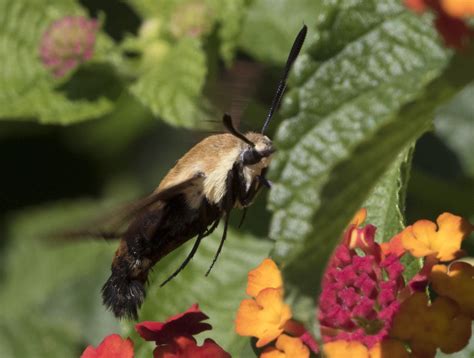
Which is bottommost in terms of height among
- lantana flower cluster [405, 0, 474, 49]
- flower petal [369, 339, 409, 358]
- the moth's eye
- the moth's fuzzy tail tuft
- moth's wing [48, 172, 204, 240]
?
the moth's fuzzy tail tuft

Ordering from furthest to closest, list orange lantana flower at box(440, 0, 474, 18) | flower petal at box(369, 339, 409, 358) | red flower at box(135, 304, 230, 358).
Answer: red flower at box(135, 304, 230, 358), flower petal at box(369, 339, 409, 358), orange lantana flower at box(440, 0, 474, 18)

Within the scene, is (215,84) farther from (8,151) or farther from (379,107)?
(8,151)

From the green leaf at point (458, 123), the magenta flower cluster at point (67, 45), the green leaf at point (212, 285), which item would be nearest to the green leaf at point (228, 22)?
the magenta flower cluster at point (67, 45)

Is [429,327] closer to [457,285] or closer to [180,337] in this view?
[457,285]

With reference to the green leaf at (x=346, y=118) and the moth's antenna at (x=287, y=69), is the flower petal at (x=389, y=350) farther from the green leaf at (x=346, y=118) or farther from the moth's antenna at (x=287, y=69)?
the moth's antenna at (x=287, y=69)

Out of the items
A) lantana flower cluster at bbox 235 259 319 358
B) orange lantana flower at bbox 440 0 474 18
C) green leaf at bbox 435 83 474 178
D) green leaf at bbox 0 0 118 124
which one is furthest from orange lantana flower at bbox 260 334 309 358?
green leaf at bbox 435 83 474 178

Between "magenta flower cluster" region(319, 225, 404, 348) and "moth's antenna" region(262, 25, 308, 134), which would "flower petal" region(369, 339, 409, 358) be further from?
"moth's antenna" region(262, 25, 308, 134)
